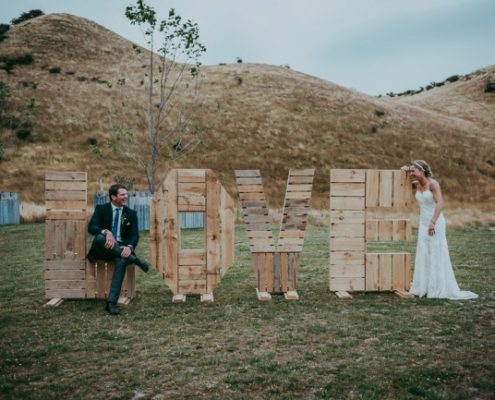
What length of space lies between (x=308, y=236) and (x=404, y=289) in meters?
9.75

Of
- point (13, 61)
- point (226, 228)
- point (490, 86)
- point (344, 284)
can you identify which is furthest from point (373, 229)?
point (490, 86)

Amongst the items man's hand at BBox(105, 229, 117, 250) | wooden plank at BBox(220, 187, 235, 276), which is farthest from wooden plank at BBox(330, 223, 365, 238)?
man's hand at BBox(105, 229, 117, 250)

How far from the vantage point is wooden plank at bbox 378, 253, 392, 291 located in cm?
888

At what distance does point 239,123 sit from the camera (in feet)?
149

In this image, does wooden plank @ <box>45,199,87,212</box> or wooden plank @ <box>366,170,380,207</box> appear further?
wooden plank @ <box>366,170,380,207</box>

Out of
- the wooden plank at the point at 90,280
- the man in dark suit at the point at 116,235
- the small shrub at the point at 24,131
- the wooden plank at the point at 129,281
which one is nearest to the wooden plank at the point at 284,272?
the man in dark suit at the point at 116,235

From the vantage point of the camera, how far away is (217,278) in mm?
8578

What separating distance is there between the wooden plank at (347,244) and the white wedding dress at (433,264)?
1.06 metres

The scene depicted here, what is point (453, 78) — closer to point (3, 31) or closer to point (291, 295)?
point (3, 31)

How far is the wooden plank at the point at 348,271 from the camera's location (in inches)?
345

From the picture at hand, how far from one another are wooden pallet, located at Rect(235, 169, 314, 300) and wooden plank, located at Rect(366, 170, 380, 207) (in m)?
Answer: 1.10

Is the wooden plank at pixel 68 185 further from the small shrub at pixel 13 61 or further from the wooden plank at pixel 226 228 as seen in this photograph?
the small shrub at pixel 13 61

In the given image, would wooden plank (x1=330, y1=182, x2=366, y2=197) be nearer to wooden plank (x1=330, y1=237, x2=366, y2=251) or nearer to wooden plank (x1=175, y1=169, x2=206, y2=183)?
wooden plank (x1=330, y1=237, x2=366, y2=251)

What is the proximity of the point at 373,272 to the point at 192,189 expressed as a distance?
375cm
